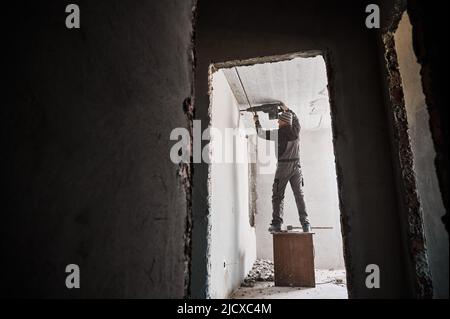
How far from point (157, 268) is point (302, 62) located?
3342 mm

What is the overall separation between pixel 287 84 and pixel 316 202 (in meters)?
2.91

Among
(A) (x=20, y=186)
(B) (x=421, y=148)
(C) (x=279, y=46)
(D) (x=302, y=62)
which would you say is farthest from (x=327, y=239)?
(A) (x=20, y=186)

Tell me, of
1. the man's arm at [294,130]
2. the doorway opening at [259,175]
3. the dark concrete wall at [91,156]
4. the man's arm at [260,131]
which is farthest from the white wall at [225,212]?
the dark concrete wall at [91,156]

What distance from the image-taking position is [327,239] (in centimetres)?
577

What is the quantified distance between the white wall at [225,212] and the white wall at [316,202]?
1627 mm

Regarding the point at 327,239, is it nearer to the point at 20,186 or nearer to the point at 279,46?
the point at 279,46

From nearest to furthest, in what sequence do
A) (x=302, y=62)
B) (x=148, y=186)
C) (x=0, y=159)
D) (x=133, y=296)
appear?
(x=0, y=159) → (x=133, y=296) → (x=148, y=186) → (x=302, y=62)

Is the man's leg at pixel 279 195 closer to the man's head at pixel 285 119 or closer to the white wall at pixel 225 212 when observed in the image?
the white wall at pixel 225 212

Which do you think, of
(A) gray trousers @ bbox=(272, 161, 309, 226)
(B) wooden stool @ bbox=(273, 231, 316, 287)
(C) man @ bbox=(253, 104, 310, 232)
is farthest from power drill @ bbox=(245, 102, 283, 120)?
(B) wooden stool @ bbox=(273, 231, 316, 287)

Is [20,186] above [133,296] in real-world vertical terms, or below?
above

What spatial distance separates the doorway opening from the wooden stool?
12 centimetres

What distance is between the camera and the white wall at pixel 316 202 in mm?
5711

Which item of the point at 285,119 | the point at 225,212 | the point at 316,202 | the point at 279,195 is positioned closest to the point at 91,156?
the point at 225,212
